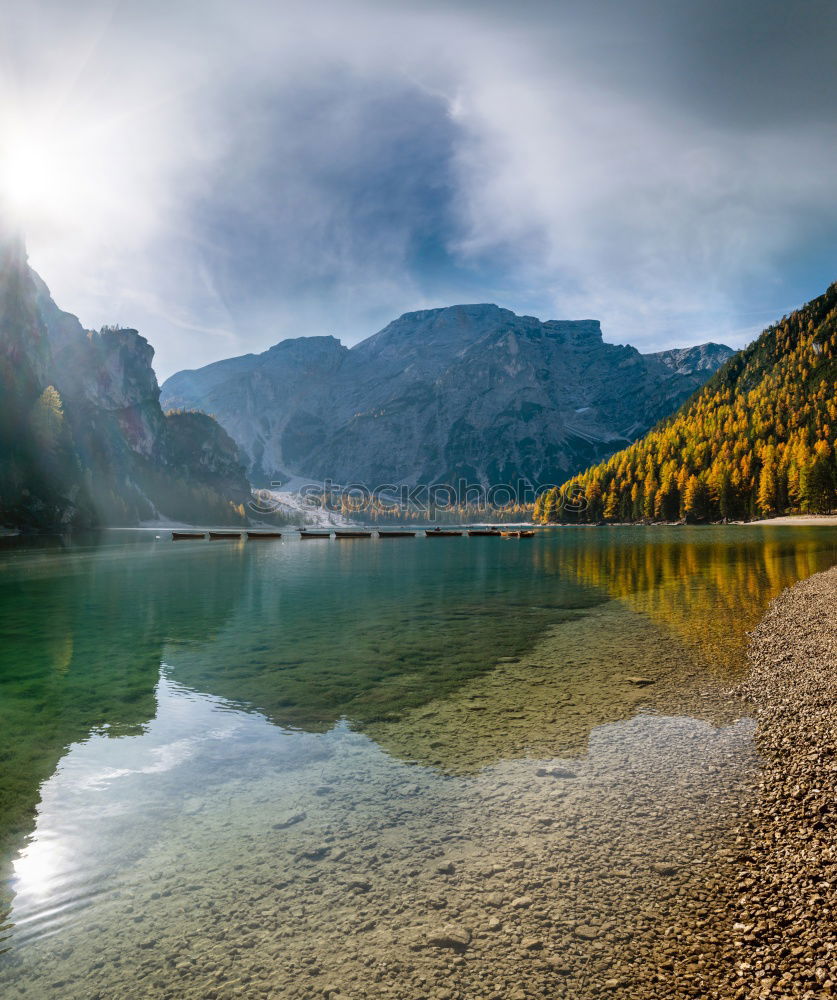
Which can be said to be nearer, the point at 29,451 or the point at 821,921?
the point at 821,921

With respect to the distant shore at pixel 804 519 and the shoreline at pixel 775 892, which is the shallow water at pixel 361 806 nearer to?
the shoreline at pixel 775 892

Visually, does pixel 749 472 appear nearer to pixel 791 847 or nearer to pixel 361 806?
pixel 791 847

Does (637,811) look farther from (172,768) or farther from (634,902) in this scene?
(172,768)

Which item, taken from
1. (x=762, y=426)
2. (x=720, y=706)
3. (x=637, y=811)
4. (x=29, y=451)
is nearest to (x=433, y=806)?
(x=637, y=811)

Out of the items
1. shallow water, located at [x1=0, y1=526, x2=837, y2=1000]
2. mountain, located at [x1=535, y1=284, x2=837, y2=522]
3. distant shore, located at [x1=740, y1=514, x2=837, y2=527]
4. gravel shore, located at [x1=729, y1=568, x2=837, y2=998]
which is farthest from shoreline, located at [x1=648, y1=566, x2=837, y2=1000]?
mountain, located at [x1=535, y1=284, x2=837, y2=522]

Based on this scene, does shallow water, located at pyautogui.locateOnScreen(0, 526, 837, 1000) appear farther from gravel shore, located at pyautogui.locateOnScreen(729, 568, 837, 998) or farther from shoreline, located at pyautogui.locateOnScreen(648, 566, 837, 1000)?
gravel shore, located at pyautogui.locateOnScreen(729, 568, 837, 998)

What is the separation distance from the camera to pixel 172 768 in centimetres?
1228

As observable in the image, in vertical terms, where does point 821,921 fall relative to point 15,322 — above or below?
below

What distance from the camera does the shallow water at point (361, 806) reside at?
6434 mm

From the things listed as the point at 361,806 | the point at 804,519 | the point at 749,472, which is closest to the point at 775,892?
the point at 361,806

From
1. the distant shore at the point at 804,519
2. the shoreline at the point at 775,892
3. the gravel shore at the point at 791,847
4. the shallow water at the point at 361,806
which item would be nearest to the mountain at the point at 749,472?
the distant shore at the point at 804,519

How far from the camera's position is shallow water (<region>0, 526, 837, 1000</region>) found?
6434mm

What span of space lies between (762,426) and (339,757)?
209 metres

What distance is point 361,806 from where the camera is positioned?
1015 cm
